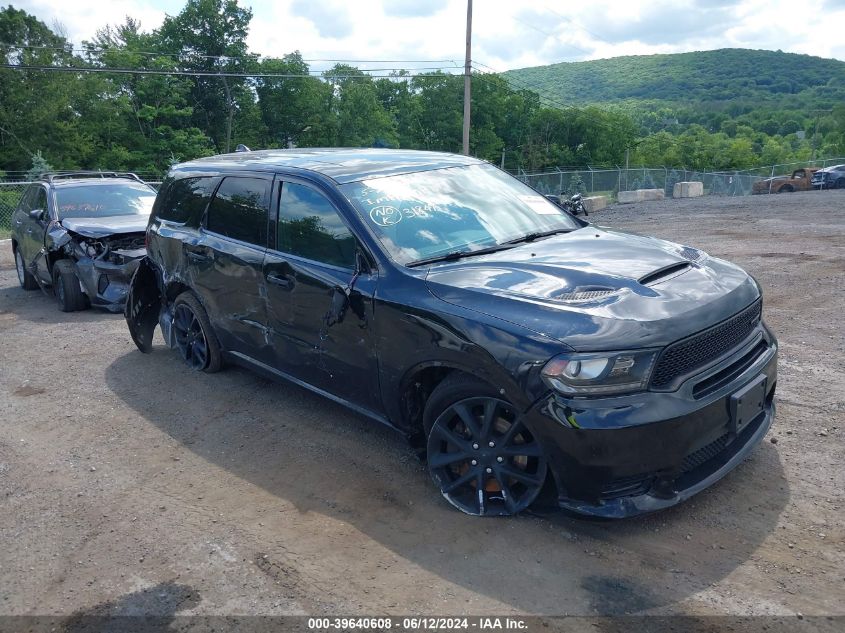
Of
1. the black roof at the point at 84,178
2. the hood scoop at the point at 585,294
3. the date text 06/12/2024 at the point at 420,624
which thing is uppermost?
the black roof at the point at 84,178

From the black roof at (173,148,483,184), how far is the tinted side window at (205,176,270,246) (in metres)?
0.14

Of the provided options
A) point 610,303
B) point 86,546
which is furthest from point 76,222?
point 610,303

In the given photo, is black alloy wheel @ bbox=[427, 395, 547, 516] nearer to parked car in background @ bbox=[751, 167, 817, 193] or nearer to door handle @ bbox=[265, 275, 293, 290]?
door handle @ bbox=[265, 275, 293, 290]

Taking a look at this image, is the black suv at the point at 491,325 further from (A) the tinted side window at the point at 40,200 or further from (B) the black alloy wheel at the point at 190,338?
(A) the tinted side window at the point at 40,200

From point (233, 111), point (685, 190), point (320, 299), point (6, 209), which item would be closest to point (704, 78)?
point (233, 111)

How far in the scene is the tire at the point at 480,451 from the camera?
3.42 metres

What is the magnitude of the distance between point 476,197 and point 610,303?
5.37 ft

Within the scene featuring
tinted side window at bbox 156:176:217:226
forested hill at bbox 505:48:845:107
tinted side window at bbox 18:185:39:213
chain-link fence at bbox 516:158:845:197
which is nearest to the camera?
tinted side window at bbox 156:176:217:226

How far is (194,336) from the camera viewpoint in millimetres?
6141

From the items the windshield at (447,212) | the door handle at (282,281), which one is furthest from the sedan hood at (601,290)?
the door handle at (282,281)

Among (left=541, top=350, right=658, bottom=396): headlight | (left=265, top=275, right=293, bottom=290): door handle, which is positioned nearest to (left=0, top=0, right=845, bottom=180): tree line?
(left=265, top=275, right=293, bottom=290): door handle

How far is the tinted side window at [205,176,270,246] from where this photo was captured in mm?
4922

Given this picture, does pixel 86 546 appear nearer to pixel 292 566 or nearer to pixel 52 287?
pixel 292 566

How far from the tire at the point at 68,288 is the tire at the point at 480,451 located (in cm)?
692
